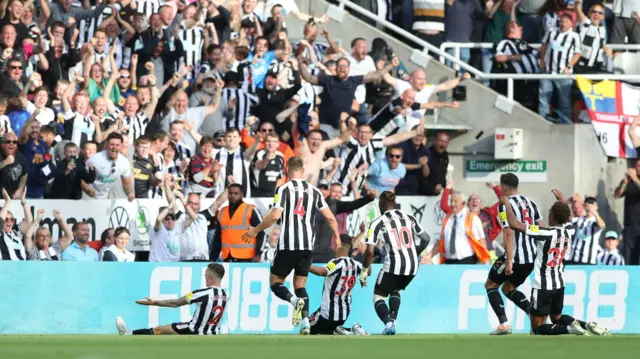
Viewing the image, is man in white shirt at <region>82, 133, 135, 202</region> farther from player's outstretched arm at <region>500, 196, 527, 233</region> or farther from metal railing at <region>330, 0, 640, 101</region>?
metal railing at <region>330, 0, 640, 101</region>

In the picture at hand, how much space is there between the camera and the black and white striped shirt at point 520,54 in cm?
2066

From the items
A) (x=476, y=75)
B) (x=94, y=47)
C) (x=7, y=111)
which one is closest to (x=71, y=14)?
(x=94, y=47)

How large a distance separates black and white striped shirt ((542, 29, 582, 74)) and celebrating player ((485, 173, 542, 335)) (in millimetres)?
6281

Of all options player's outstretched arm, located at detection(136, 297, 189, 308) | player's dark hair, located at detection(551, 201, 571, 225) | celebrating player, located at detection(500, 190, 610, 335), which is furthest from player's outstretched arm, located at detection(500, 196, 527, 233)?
player's outstretched arm, located at detection(136, 297, 189, 308)

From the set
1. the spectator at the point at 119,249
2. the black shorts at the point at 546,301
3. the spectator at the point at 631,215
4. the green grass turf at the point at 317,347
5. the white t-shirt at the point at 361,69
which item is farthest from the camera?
the white t-shirt at the point at 361,69

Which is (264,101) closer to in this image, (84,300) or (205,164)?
(205,164)

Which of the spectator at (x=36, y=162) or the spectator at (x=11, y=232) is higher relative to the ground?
the spectator at (x=36, y=162)

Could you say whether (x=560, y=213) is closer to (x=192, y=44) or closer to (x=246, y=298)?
(x=246, y=298)

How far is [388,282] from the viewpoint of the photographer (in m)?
14.5

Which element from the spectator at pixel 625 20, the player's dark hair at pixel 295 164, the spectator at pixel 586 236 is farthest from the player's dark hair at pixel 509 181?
the spectator at pixel 625 20

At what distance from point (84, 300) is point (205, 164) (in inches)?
103

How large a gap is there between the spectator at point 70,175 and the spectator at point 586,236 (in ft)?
21.9

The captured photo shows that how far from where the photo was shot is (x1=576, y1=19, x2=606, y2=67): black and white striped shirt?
67.1ft

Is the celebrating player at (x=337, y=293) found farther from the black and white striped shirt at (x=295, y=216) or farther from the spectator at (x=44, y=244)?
the spectator at (x=44, y=244)
